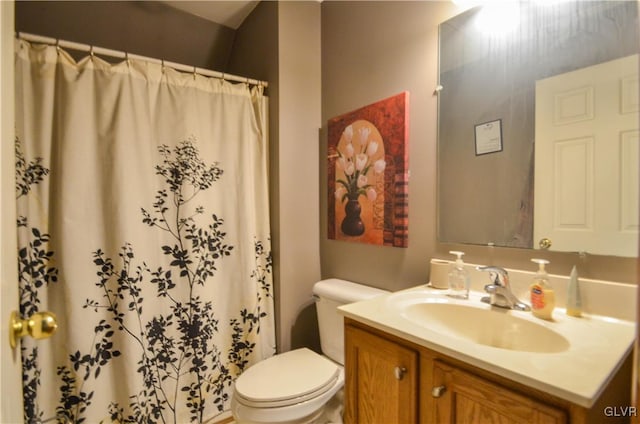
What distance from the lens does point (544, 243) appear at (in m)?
0.98

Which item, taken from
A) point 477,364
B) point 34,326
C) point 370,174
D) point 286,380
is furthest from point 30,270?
point 477,364

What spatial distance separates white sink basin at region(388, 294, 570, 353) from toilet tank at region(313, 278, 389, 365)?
1.14ft

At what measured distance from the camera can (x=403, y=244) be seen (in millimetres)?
1374

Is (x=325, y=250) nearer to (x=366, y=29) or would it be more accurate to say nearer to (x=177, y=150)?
(x=177, y=150)

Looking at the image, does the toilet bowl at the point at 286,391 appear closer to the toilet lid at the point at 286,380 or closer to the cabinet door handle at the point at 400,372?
the toilet lid at the point at 286,380

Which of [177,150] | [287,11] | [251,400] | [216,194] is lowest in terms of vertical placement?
[251,400]

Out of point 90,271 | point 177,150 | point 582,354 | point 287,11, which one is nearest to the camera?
point 582,354

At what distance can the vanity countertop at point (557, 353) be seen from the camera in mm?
570

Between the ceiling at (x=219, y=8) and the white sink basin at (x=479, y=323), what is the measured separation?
191 centimetres

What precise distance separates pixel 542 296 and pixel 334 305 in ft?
2.88

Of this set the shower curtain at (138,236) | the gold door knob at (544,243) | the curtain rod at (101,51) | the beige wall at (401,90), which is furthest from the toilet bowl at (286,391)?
the curtain rod at (101,51)

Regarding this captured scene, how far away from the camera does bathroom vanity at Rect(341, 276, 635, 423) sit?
0.60 m

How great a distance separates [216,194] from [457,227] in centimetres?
118

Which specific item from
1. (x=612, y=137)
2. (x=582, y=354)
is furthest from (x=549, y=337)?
(x=612, y=137)
